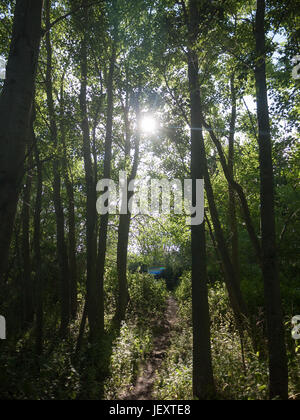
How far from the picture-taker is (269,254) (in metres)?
5.04

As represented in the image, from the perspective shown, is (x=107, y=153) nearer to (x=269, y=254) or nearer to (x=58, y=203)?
(x=58, y=203)

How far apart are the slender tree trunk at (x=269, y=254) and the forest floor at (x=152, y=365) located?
3261 mm

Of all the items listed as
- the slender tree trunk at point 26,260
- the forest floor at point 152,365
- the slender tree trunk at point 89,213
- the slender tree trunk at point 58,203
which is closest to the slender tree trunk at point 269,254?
the forest floor at point 152,365

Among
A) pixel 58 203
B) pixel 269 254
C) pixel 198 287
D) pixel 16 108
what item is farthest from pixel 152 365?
pixel 16 108

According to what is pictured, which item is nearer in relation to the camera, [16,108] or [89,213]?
[16,108]

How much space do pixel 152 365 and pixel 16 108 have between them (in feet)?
28.2

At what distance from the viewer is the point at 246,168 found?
1355cm

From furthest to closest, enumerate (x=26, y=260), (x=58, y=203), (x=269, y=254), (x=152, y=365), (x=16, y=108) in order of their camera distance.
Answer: (x=26, y=260) → (x=58, y=203) → (x=152, y=365) → (x=269, y=254) → (x=16, y=108)

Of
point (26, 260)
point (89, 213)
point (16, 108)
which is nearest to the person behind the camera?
point (16, 108)

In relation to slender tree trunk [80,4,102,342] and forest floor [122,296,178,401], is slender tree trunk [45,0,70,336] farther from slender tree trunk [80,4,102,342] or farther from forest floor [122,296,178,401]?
forest floor [122,296,178,401]
